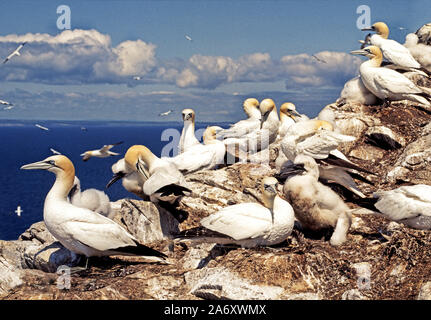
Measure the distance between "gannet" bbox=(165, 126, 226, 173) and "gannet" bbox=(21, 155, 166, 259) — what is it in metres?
3.69

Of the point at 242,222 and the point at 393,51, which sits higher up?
the point at 393,51

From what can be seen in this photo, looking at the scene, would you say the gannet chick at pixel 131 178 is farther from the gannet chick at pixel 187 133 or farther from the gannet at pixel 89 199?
the gannet chick at pixel 187 133

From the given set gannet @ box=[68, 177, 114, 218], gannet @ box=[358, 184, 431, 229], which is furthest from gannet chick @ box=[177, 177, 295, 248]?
gannet @ box=[68, 177, 114, 218]

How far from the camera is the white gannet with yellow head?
43.8 feet

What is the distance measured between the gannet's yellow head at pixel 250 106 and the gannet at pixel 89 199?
225 inches

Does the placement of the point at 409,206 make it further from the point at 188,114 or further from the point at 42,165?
the point at 188,114

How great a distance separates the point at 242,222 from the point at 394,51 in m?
8.45

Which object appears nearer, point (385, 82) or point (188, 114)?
point (385, 82)

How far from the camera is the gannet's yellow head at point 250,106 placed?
46.1 feet

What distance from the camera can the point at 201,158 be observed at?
1118cm

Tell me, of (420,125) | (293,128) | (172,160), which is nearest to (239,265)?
(293,128)

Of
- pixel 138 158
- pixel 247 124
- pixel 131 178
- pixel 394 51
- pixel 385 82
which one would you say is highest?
pixel 394 51

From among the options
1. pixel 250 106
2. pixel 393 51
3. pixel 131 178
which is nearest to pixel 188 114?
pixel 250 106

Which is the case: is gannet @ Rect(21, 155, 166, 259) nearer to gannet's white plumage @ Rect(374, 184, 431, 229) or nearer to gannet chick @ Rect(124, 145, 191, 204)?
gannet chick @ Rect(124, 145, 191, 204)
